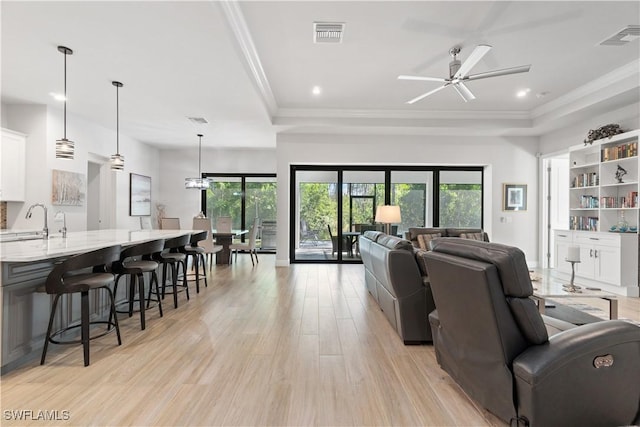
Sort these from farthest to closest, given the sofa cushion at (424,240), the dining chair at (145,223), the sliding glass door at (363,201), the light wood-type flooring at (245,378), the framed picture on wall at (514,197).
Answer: the dining chair at (145,223) → the sliding glass door at (363,201) → the framed picture on wall at (514,197) → the sofa cushion at (424,240) → the light wood-type flooring at (245,378)

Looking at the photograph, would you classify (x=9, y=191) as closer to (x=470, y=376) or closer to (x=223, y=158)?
(x=223, y=158)

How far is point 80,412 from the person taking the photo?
72.9 inches

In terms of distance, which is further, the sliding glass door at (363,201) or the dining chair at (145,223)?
the dining chair at (145,223)

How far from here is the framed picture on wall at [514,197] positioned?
7027mm

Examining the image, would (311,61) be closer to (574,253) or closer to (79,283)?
(79,283)

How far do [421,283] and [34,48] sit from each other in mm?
4565

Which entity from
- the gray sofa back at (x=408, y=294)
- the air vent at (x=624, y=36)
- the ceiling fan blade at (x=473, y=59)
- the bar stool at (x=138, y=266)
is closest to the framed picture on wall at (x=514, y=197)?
the air vent at (x=624, y=36)

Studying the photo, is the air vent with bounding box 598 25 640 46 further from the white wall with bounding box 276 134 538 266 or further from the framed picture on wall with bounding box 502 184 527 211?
the framed picture on wall with bounding box 502 184 527 211

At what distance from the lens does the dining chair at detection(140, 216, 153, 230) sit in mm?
7910

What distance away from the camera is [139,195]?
7.68m

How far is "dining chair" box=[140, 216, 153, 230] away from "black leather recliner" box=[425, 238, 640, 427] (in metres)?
8.00

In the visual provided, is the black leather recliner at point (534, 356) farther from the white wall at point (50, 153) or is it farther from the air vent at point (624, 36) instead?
the white wall at point (50, 153)

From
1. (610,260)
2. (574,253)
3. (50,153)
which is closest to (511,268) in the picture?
(574,253)

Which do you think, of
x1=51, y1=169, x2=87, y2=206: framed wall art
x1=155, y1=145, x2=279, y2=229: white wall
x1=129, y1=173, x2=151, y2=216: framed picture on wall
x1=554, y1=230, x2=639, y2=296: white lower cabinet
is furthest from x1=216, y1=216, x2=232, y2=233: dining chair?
x1=554, y1=230, x2=639, y2=296: white lower cabinet
